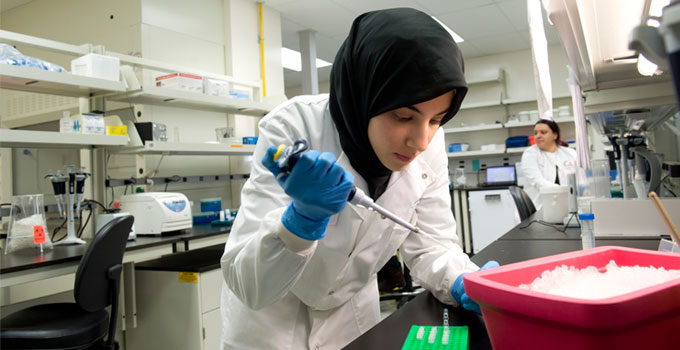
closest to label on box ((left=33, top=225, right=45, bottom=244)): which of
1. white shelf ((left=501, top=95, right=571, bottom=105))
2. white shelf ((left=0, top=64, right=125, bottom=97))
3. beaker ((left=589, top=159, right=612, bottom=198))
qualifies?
white shelf ((left=0, top=64, right=125, bottom=97))

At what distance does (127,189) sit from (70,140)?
1090 mm

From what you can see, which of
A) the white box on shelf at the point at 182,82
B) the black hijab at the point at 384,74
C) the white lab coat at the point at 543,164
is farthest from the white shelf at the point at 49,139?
the white lab coat at the point at 543,164

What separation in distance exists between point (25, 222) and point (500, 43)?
5.44 metres

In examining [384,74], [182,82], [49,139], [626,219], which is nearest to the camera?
[384,74]

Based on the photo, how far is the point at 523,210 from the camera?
111 inches

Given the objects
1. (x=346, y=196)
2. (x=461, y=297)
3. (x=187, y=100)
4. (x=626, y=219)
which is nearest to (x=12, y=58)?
(x=187, y=100)

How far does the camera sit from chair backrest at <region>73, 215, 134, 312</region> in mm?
1744

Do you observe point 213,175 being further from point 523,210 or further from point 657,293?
point 657,293

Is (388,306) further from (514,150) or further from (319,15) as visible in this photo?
(514,150)

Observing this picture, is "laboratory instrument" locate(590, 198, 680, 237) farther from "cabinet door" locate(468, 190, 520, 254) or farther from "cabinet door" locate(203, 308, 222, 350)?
"cabinet door" locate(468, 190, 520, 254)

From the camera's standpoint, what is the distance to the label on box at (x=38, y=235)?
2.07m

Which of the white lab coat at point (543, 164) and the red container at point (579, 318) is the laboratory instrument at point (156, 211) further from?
the white lab coat at point (543, 164)

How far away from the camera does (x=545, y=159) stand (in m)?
3.99

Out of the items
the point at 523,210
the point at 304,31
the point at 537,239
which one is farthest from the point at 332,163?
the point at 304,31
